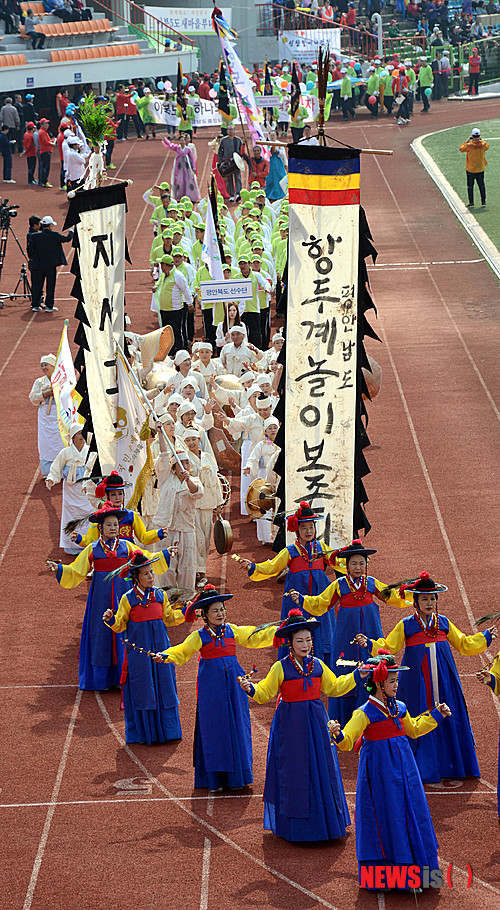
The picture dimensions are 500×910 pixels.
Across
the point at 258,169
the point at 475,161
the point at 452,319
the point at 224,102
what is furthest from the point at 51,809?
the point at 258,169

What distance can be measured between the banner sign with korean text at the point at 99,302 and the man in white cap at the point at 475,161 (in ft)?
54.8

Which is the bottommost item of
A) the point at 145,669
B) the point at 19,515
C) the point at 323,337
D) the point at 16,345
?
the point at 19,515

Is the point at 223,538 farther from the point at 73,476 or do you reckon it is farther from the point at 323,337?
the point at 73,476

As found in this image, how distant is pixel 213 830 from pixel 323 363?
4.25 m

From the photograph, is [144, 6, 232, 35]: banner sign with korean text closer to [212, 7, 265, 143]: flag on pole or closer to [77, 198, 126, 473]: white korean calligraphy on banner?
[212, 7, 265, 143]: flag on pole

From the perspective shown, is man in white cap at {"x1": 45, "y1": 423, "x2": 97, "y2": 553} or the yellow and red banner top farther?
man in white cap at {"x1": 45, "y1": 423, "x2": 97, "y2": 553}

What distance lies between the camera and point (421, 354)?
20.2m

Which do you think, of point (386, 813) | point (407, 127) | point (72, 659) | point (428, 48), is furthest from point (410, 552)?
point (428, 48)

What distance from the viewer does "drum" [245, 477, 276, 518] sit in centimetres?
1175

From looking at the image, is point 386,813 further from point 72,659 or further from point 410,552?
point 410,552

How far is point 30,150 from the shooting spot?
109 feet

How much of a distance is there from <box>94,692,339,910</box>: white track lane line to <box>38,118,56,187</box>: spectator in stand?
24244 mm

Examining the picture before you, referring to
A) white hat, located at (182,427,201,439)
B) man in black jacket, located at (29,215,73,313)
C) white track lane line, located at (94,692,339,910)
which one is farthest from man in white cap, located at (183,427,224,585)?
man in black jacket, located at (29,215,73,313)

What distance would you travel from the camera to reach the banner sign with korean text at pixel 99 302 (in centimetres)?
1209
